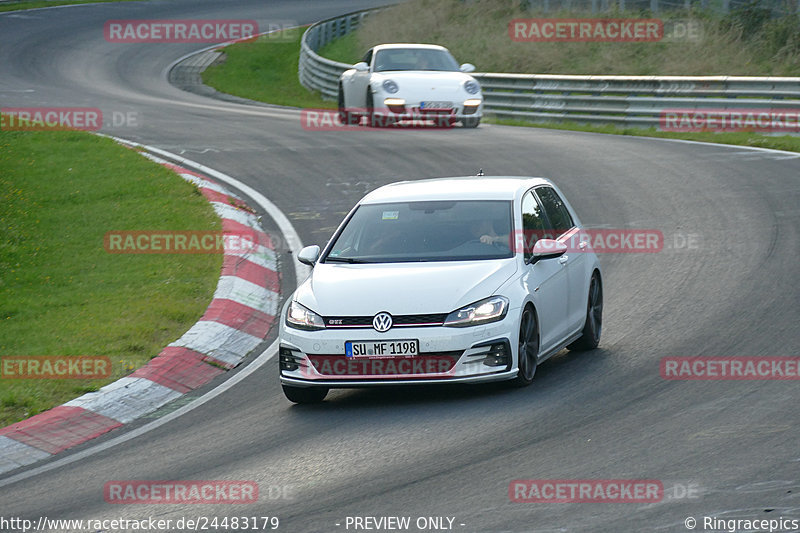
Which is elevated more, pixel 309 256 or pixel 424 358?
pixel 309 256

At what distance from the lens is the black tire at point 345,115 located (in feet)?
82.2

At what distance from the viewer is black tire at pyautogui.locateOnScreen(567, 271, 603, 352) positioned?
10094 millimetres

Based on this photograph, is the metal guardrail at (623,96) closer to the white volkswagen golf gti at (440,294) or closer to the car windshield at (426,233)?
the white volkswagen golf gti at (440,294)

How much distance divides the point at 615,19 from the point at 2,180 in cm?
2355

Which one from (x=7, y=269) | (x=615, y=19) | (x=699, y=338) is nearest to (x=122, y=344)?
(x=7, y=269)

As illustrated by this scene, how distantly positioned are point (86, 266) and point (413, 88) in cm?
1131

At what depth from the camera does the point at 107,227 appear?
14.4 m

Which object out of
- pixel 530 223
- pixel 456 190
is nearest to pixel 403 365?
pixel 530 223

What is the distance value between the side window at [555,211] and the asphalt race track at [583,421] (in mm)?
1010

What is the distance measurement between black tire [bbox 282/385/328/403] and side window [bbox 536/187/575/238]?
245 cm

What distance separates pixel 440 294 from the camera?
8.54m

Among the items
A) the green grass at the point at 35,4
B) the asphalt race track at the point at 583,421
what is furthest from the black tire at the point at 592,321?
the green grass at the point at 35,4

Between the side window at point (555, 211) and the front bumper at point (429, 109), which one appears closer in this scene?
the side window at point (555, 211)

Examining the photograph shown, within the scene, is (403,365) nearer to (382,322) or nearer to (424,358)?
(424,358)
